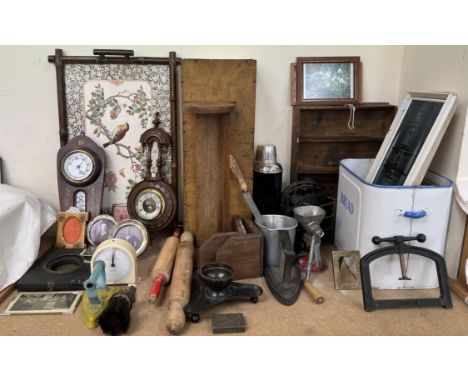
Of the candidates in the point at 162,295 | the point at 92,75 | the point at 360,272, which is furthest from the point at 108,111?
the point at 360,272

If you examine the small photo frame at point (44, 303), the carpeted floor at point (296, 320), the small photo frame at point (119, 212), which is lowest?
the carpeted floor at point (296, 320)

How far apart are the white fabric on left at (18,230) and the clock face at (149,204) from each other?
43 cm

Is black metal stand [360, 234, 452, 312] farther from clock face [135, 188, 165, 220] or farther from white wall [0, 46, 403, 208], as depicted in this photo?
clock face [135, 188, 165, 220]

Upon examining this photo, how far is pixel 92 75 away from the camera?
2.29 m

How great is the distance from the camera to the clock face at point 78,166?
2301 mm

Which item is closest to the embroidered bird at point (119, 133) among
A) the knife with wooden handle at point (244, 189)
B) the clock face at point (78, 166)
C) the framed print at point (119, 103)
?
the framed print at point (119, 103)

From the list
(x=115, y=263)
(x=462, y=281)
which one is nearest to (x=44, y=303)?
(x=115, y=263)

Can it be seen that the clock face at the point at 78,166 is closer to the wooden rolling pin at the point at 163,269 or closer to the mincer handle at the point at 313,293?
the wooden rolling pin at the point at 163,269

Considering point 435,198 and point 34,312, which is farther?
point 435,198

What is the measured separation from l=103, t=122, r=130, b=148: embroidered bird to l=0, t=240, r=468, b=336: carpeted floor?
872 mm

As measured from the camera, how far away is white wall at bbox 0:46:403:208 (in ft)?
7.50
